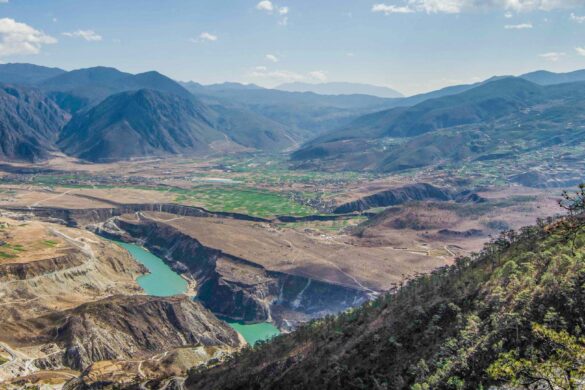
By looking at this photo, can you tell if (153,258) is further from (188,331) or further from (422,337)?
(422,337)

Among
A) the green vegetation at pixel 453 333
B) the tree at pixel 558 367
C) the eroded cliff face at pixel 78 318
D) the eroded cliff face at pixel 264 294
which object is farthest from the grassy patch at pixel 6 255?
the tree at pixel 558 367

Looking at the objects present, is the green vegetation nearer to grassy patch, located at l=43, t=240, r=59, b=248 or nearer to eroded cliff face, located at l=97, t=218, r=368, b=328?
eroded cliff face, located at l=97, t=218, r=368, b=328

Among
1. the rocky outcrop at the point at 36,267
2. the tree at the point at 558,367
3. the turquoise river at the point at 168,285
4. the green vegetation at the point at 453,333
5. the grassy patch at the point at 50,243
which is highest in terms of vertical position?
the tree at the point at 558,367

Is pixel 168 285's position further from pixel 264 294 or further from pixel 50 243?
pixel 50 243

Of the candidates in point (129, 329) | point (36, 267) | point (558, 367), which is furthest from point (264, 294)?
point (558, 367)

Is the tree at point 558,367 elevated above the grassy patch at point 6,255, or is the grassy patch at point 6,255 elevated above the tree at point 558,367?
the tree at point 558,367

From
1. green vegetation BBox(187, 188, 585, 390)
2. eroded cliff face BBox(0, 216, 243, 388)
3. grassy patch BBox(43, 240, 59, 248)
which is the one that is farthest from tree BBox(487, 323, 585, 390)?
grassy patch BBox(43, 240, 59, 248)

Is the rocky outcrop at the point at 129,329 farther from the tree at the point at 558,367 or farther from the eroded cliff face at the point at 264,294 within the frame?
the tree at the point at 558,367
